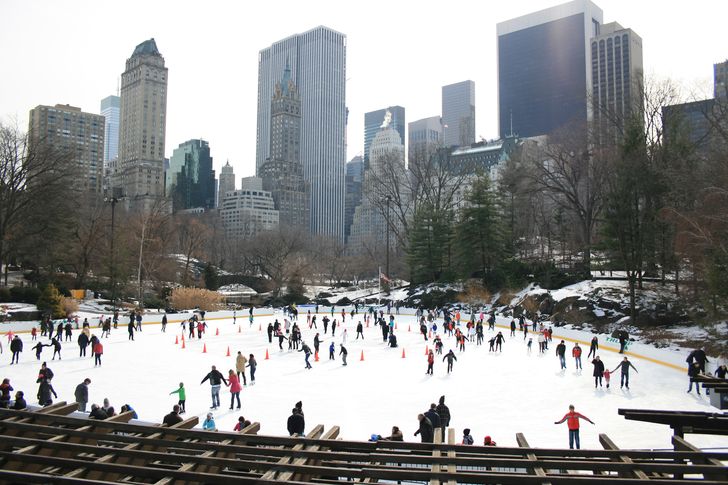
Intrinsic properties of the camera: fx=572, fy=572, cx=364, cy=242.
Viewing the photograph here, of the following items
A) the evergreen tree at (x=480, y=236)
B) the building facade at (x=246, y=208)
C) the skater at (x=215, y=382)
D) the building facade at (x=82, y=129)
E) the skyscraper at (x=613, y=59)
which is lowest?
the skater at (x=215, y=382)

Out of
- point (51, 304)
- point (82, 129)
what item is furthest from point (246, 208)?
point (51, 304)

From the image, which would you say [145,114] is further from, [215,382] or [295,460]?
[295,460]

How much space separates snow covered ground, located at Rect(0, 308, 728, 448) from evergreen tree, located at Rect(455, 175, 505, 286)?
26.2 metres

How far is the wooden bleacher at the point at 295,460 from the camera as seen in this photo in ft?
17.6

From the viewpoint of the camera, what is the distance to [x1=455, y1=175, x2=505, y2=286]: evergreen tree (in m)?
54.8

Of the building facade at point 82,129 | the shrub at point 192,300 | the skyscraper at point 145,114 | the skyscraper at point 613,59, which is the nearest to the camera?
the shrub at point 192,300

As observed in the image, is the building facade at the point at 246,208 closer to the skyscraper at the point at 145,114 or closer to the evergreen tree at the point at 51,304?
the skyscraper at the point at 145,114

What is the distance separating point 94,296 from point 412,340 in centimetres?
3210

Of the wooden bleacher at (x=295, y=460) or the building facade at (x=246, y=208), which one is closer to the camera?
the wooden bleacher at (x=295, y=460)

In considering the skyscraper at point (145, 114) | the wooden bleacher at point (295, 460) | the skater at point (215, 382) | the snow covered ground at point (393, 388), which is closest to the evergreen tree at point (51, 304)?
the snow covered ground at point (393, 388)

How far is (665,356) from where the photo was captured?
23.2 meters

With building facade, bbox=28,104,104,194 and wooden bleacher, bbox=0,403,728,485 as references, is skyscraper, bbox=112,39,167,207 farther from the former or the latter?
wooden bleacher, bbox=0,403,728,485

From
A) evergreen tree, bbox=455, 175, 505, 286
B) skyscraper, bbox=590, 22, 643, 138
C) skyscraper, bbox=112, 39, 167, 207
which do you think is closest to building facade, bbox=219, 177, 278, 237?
skyscraper, bbox=112, 39, 167, 207

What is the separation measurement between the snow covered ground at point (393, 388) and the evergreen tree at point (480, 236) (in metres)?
26.2
